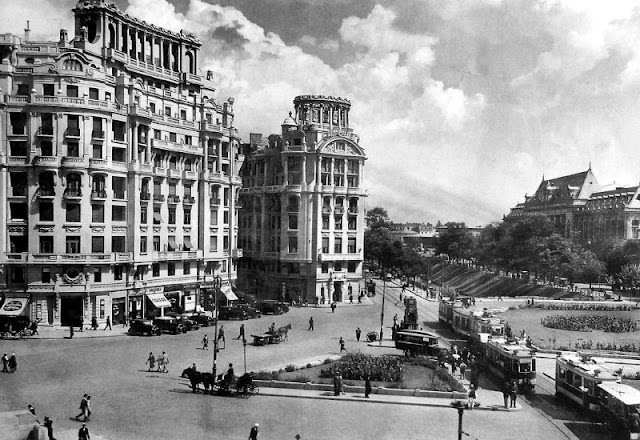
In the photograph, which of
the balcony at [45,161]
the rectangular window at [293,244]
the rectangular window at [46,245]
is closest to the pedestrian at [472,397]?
the rectangular window at [46,245]

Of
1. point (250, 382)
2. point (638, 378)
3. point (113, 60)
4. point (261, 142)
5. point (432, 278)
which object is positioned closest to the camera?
point (250, 382)

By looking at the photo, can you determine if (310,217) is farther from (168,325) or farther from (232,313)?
(168,325)

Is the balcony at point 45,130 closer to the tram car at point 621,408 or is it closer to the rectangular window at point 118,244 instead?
the rectangular window at point 118,244

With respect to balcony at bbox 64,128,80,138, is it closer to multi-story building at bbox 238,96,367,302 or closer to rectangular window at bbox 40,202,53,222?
rectangular window at bbox 40,202,53,222

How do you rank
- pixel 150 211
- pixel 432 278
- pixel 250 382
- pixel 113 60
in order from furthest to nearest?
pixel 432 278 → pixel 113 60 → pixel 150 211 → pixel 250 382

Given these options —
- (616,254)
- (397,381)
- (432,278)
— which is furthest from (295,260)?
(432,278)

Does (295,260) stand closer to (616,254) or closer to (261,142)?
(261,142)

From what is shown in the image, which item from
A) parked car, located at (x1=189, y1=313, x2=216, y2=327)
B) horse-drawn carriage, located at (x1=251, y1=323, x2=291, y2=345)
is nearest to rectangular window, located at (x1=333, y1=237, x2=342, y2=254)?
parked car, located at (x1=189, y1=313, x2=216, y2=327)
